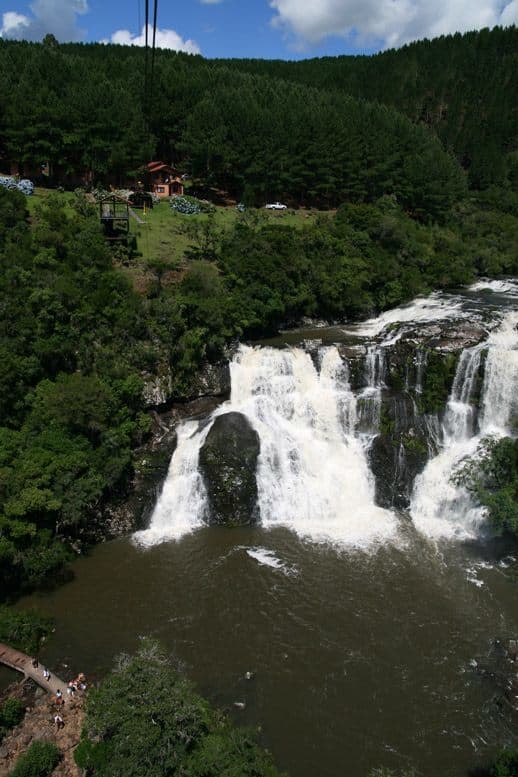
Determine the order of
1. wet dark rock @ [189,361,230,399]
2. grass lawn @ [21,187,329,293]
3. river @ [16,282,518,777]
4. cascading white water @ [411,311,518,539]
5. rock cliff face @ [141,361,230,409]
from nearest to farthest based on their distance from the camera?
1. river @ [16,282,518,777]
2. cascading white water @ [411,311,518,539]
3. rock cliff face @ [141,361,230,409]
4. wet dark rock @ [189,361,230,399]
5. grass lawn @ [21,187,329,293]

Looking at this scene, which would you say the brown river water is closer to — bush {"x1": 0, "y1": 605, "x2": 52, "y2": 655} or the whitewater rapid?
bush {"x1": 0, "y1": 605, "x2": 52, "y2": 655}

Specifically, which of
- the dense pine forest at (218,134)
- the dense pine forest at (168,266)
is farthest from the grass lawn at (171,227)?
the dense pine forest at (218,134)

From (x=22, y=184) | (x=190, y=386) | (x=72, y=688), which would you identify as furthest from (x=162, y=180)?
(x=72, y=688)

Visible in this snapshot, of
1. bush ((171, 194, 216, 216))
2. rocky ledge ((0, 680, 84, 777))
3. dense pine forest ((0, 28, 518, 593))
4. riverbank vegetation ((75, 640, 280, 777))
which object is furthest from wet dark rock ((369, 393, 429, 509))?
bush ((171, 194, 216, 216))

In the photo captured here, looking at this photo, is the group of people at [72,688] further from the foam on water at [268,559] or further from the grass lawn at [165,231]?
the grass lawn at [165,231]

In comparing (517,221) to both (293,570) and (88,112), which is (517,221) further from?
(293,570)
